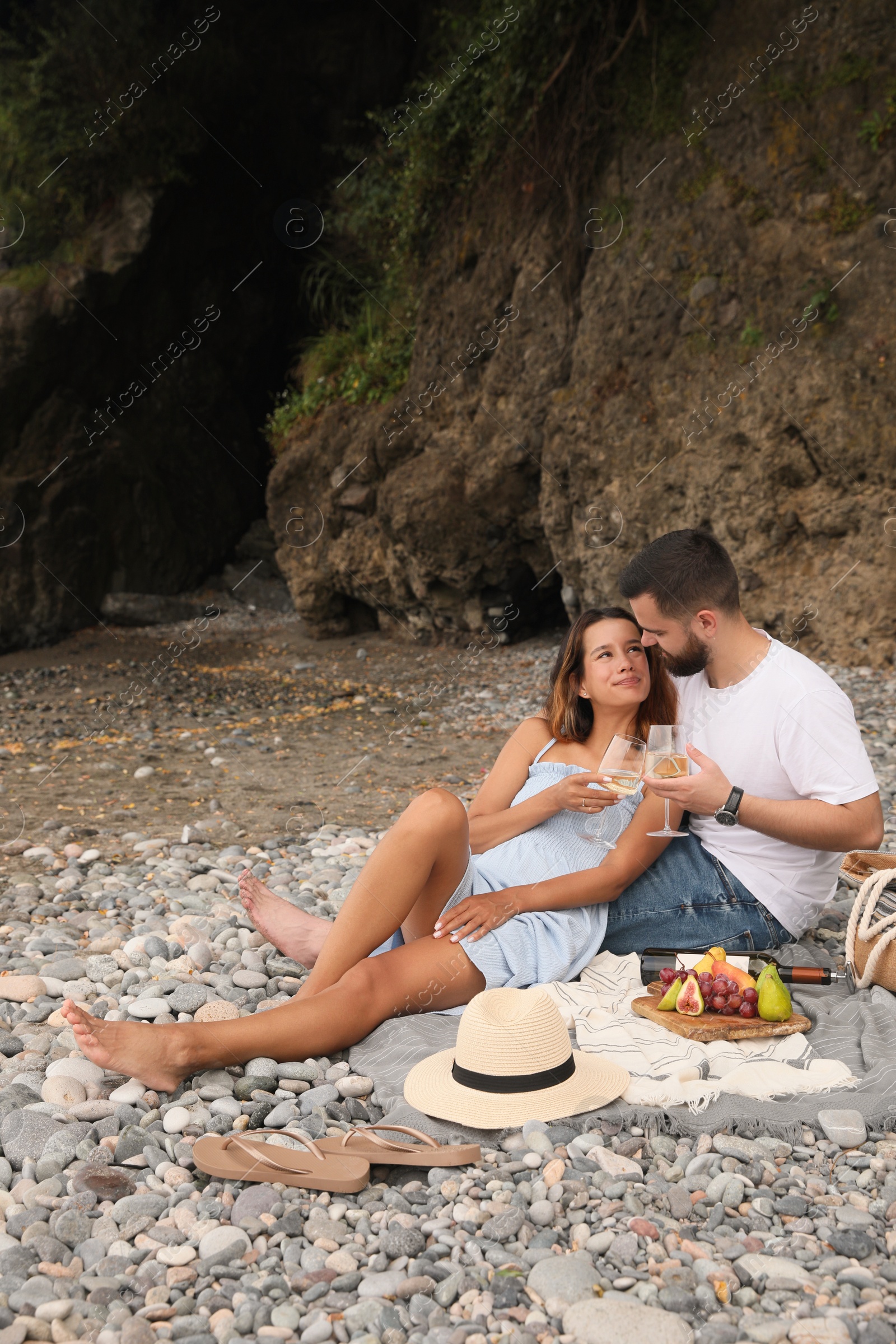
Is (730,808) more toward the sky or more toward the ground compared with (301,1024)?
more toward the ground

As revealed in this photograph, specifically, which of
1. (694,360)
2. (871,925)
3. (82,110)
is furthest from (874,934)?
(82,110)

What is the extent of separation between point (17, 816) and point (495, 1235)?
555 centimetres

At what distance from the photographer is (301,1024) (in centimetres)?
325

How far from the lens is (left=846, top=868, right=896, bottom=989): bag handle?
3523mm

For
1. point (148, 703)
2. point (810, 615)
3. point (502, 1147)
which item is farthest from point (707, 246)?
point (502, 1147)

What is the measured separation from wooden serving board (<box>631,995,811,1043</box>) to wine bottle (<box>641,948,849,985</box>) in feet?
0.65

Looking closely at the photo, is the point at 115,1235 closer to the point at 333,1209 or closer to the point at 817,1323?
the point at 333,1209

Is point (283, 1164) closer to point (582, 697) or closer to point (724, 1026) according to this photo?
point (724, 1026)

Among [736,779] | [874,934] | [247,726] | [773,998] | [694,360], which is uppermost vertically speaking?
[247,726]

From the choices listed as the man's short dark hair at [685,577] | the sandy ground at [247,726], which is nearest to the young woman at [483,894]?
the man's short dark hair at [685,577]

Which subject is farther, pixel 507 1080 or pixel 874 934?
pixel 874 934

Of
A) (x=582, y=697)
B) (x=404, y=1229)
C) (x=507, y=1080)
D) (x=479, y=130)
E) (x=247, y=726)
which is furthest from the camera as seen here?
(x=479, y=130)

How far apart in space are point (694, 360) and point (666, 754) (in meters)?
8.77

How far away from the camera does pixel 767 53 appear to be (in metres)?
10.6
